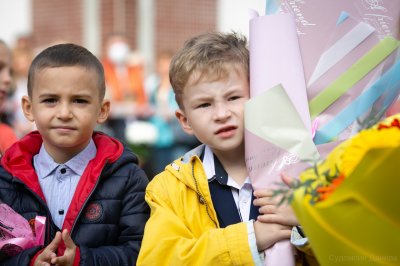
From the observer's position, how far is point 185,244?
165cm

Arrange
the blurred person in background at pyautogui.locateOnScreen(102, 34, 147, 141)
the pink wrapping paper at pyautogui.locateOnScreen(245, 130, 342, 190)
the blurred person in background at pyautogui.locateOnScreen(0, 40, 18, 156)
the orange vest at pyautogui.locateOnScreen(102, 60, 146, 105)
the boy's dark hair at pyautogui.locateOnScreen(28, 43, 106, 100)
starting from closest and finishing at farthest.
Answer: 1. the pink wrapping paper at pyautogui.locateOnScreen(245, 130, 342, 190)
2. the boy's dark hair at pyautogui.locateOnScreen(28, 43, 106, 100)
3. the blurred person in background at pyautogui.locateOnScreen(0, 40, 18, 156)
4. the blurred person in background at pyautogui.locateOnScreen(102, 34, 147, 141)
5. the orange vest at pyautogui.locateOnScreen(102, 60, 146, 105)

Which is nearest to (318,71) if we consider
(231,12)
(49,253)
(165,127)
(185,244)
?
(185,244)

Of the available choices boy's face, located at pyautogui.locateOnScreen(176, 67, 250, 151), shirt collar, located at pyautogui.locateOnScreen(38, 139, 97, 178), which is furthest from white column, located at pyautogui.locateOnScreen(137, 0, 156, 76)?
boy's face, located at pyautogui.locateOnScreen(176, 67, 250, 151)

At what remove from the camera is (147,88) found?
7.13 meters

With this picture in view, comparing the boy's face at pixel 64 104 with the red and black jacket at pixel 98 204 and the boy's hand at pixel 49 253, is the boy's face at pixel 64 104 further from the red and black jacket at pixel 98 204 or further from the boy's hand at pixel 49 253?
the boy's hand at pixel 49 253

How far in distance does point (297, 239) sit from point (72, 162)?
1.18 metres

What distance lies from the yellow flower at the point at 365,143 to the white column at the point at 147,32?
9.39m

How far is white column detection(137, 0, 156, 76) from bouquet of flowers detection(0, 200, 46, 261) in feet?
28.1

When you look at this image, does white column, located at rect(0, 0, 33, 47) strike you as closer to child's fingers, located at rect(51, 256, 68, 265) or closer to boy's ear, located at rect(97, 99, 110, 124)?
boy's ear, located at rect(97, 99, 110, 124)

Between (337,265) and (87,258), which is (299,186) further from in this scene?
(87,258)

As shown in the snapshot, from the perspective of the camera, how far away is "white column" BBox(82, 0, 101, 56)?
10.2 m

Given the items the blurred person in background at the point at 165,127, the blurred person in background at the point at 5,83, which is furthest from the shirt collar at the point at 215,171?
the blurred person in background at the point at 165,127

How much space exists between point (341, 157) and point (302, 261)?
785 mm

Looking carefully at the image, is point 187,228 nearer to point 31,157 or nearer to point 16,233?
point 16,233
